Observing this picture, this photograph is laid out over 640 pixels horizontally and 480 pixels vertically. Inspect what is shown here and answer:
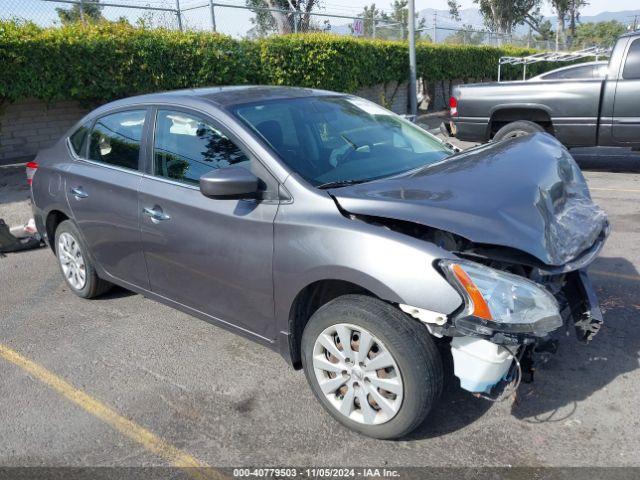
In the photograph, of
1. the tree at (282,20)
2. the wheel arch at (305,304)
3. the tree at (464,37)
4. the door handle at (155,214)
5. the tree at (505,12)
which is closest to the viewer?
the wheel arch at (305,304)

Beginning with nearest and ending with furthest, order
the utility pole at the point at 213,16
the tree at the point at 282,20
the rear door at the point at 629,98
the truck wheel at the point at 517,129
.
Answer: the rear door at the point at 629,98 → the truck wheel at the point at 517,129 → the utility pole at the point at 213,16 → the tree at the point at 282,20

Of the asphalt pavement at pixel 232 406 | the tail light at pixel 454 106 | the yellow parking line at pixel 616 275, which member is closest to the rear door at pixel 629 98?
the tail light at pixel 454 106

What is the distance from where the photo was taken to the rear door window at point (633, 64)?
27.4 feet

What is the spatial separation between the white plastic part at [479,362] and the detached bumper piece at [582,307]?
2.28ft

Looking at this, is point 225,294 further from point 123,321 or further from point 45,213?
point 45,213

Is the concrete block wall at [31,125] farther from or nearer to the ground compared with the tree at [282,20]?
nearer to the ground

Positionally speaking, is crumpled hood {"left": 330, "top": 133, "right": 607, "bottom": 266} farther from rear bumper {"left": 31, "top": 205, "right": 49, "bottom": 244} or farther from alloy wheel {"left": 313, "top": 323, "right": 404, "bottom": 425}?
rear bumper {"left": 31, "top": 205, "right": 49, "bottom": 244}

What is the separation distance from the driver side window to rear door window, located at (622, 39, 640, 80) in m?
7.16

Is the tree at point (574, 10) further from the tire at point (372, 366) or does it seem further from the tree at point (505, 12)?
the tire at point (372, 366)

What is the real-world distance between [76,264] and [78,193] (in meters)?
0.70

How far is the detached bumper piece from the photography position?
3.07 m

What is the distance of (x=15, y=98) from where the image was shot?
366 inches


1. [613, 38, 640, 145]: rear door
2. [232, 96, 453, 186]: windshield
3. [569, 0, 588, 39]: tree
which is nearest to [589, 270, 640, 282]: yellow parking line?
[232, 96, 453, 186]: windshield

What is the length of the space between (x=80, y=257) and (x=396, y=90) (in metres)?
14.3
